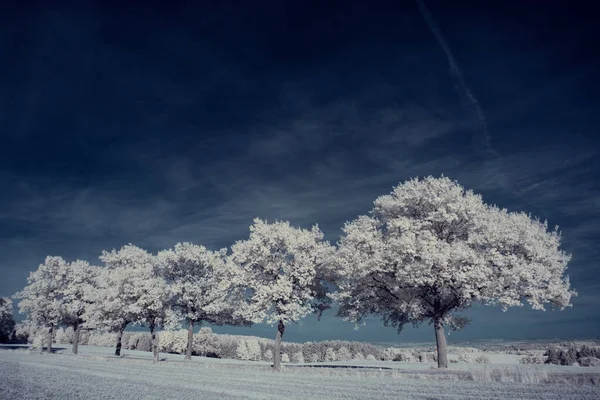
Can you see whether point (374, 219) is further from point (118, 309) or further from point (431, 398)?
point (118, 309)

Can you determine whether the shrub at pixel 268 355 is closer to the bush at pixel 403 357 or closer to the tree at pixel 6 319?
the bush at pixel 403 357

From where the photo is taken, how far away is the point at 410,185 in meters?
35.4

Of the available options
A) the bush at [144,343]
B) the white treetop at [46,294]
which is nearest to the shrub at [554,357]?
the white treetop at [46,294]

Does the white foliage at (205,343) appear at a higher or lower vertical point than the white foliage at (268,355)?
higher

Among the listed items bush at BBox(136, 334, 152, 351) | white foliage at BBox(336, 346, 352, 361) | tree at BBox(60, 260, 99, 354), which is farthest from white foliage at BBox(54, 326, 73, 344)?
white foliage at BBox(336, 346, 352, 361)

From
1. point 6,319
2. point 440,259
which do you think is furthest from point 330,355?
point 6,319

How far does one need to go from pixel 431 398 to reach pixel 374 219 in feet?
75.8

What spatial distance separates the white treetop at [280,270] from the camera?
36938 mm

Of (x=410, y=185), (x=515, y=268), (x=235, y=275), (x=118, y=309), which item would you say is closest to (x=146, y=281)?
(x=118, y=309)

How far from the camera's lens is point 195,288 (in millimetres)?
48469

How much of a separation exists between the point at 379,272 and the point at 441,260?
20.9 ft

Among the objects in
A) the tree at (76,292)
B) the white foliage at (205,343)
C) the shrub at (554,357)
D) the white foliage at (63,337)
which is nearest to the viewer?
the shrub at (554,357)

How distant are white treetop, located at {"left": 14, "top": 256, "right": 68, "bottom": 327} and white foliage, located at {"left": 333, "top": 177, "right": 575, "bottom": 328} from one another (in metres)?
50.6

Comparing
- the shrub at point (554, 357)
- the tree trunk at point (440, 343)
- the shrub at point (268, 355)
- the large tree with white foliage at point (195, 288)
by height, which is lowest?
the shrub at point (268, 355)
